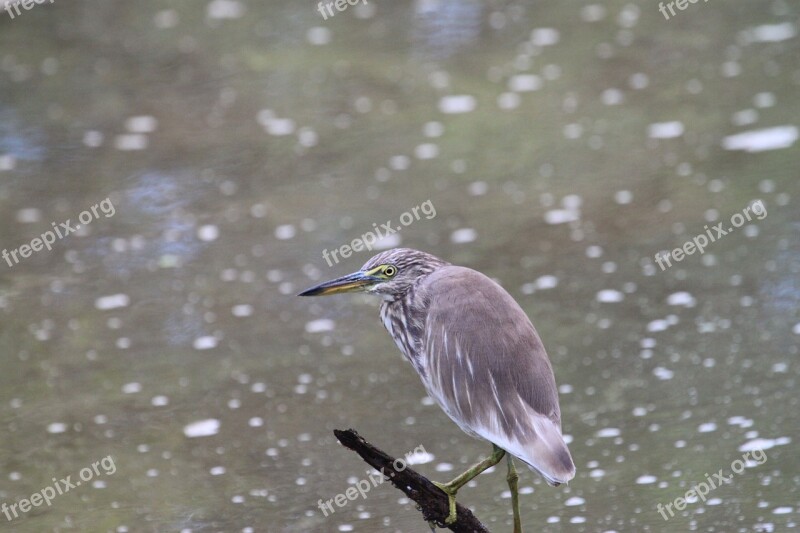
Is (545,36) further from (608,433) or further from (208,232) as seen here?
(608,433)

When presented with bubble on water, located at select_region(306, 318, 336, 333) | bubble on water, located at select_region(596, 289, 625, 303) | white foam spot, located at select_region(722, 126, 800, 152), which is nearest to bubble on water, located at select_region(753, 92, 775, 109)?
white foam spot, located at select_region(722, 126, 800, 152)

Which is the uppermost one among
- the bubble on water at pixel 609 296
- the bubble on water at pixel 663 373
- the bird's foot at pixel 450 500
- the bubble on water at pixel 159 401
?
the bird's foot at pixel 450 500

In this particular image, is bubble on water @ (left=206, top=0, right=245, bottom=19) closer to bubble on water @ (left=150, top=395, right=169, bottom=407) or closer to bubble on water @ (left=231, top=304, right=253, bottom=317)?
bubble on water @ (left=231, top=304, right=253, bottom=317)

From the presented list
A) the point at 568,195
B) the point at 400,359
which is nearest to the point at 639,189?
the point at 568,195

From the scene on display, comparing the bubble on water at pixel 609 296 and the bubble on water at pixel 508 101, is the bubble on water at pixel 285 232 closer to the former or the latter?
the bubble on water at pixel 609 296

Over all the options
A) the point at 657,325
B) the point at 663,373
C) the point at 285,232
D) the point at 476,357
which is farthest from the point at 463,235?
the point at 476,357

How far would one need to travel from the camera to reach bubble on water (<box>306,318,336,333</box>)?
7.86 m

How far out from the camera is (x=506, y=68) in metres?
12.0

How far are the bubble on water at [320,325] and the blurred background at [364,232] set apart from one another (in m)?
0.03

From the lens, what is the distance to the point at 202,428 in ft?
22.4

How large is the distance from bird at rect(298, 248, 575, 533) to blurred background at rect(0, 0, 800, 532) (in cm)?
113

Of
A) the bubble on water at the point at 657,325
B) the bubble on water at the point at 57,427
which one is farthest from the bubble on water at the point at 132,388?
the bubble on water at the point at 657,325

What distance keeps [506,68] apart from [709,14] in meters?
2.41

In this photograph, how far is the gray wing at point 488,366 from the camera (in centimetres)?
446
